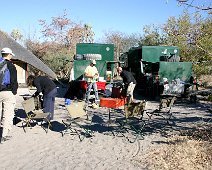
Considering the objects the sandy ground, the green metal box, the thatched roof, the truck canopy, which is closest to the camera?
the sandy ground

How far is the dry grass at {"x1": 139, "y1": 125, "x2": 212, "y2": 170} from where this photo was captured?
6.15 metres

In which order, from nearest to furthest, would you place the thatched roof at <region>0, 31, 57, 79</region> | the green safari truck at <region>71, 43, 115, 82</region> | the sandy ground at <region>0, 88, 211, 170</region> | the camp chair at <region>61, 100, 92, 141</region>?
the sandy ground at <region>0, 88, 211, 170</region> → the camp chair at <region>61, 100, 92, 141</region> → the green safari truck at <region>71, 43, 115, 82</region> → the thatched roof at <region>0, 31, 57, 79</region>

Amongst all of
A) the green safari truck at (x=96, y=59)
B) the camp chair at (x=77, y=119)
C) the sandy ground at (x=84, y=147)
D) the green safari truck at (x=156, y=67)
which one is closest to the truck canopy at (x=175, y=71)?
the green safari truck at (x=156, y=67)

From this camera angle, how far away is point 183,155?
6641 millimetres

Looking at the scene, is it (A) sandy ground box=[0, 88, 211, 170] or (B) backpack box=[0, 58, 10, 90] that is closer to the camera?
(A) sandy ground box=[0, 88, 211, 170]

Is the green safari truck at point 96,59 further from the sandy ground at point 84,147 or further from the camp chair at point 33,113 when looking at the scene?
the camp chair at point 33,113

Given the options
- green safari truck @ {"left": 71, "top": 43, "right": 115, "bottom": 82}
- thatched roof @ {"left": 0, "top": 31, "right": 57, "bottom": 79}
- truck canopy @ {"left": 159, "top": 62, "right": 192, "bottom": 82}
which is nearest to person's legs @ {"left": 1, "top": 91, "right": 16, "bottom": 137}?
green safari truck @ {"left": 71, "top": 43, "right": 115, "bottom": 82}

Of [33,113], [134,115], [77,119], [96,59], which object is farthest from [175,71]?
[33,113]

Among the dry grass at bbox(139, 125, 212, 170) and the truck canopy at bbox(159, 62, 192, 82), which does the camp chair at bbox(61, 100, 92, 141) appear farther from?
the truck canopy at bbox(159, 62, 192, 82)

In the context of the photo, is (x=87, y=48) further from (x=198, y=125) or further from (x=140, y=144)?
(x=140, y=144)

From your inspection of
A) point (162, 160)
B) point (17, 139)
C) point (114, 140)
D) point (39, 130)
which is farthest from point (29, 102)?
point (162, 160)

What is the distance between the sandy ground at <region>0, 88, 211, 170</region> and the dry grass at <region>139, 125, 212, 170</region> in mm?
226

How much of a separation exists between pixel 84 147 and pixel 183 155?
206 centimetres

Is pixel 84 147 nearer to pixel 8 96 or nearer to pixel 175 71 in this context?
pixel 8 96
